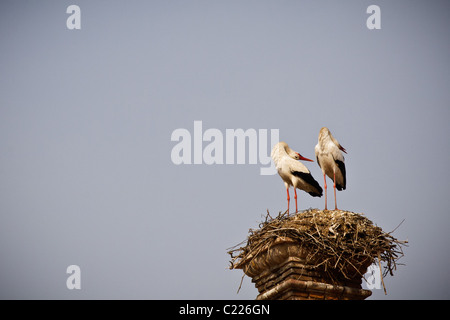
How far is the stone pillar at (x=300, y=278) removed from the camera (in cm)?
875

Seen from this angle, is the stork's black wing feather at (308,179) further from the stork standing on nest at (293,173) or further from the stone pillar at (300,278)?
the stone pillar at (300,278)

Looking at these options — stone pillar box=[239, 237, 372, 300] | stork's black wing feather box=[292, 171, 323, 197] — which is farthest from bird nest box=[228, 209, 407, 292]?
stork's black wing feather box=[292, 171, 323, 197]

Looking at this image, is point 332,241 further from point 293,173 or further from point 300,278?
point 293,173

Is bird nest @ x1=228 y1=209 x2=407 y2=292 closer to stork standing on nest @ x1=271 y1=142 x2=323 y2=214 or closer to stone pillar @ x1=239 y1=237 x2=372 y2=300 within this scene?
stone pillar @ x1=239 y1=237 x2=372 y2=300

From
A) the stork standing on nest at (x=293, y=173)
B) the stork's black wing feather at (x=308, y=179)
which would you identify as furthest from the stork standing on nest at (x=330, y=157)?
the stork standing on nest at (x=293, y=173)

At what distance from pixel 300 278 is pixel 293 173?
3.19 m

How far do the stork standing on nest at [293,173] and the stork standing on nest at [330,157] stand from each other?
1.10 ft

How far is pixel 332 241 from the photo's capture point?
9000mm

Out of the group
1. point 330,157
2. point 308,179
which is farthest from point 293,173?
point 330,157

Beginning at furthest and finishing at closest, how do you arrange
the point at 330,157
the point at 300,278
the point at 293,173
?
the point at 330,157 < the point at 293,173 < the point at 300,278

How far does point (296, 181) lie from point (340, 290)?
314 cm

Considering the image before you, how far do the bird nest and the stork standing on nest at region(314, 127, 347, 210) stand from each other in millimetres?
2359
